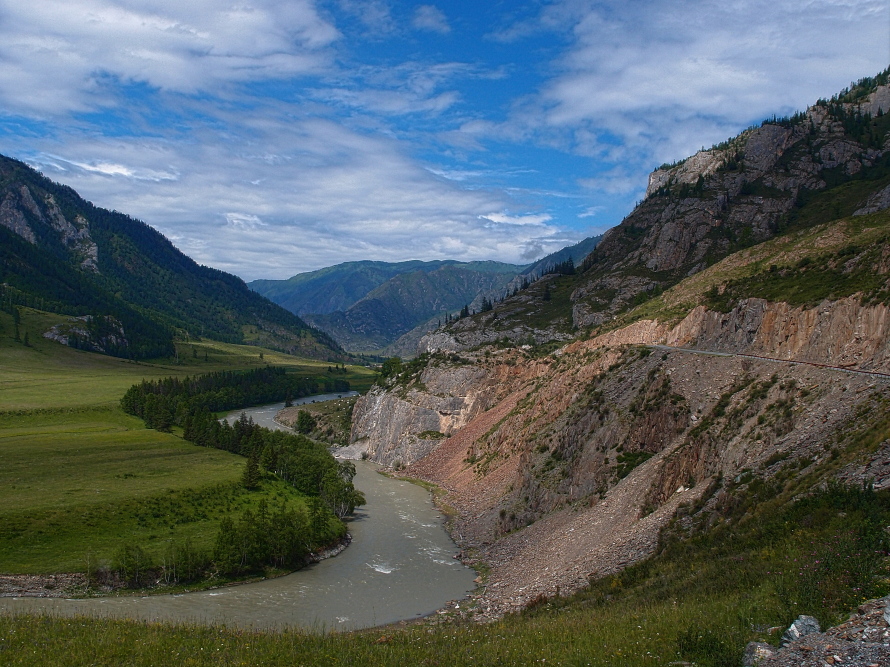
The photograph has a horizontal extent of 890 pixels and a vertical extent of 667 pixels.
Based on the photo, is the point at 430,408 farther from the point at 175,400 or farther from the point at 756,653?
the point at 756,653

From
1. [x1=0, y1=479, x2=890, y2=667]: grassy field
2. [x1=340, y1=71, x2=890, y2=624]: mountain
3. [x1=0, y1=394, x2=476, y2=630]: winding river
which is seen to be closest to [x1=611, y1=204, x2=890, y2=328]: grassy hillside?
[x1=340, y1=71, x2=890, y2=624]: mountain

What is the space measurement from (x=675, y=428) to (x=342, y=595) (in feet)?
103

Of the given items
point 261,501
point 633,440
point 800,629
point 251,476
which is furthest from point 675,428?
point 251,476

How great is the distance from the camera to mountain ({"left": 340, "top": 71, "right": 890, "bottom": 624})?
92.6ft

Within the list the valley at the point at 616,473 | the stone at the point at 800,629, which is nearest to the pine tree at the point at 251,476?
the valley at the point at 616,473

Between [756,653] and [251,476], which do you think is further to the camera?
[251,476]

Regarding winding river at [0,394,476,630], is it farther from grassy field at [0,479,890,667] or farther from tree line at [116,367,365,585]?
grassy field at [0,479,890,667]

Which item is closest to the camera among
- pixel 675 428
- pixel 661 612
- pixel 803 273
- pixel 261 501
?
pixel 661 612

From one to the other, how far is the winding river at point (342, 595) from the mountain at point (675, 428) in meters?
4.15

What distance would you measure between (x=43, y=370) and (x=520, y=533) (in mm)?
193490

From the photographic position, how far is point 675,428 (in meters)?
50.1

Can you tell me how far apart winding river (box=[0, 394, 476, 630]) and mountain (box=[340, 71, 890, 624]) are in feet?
13.6

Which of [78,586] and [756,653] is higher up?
[756,653]

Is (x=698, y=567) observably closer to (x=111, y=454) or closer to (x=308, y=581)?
(x=308, y=581)
